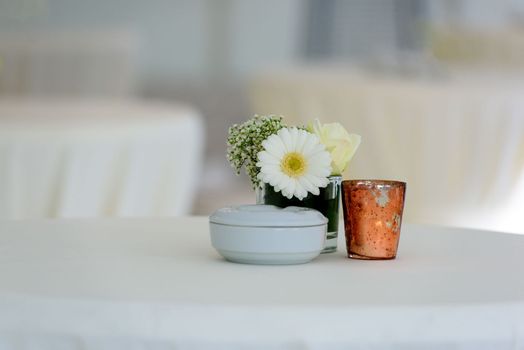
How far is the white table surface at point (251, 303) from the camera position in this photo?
109 centimetres

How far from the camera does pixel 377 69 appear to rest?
4508mm

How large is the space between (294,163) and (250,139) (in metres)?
0.07

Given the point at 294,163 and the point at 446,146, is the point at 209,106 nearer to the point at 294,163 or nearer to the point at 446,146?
the point at 446,146

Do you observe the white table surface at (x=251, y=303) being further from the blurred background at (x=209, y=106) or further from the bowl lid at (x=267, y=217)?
the blurred background at (x=209, y=106)

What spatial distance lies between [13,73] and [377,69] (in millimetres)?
2492

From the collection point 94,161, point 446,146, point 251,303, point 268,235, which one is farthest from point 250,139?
point 446,146

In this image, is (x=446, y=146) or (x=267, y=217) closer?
(x=267, y=217)

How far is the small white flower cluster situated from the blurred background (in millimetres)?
1525

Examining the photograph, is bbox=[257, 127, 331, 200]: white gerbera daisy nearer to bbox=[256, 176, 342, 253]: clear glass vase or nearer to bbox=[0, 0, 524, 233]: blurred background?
bbox=[256, 176, 342, 253]: clear glass vase

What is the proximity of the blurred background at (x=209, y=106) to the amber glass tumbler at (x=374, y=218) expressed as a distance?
5.26 feet

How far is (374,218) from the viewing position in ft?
4.54

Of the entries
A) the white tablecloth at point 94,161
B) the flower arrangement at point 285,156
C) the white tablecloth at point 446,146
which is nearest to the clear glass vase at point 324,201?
the flower arrangement at point 285,156

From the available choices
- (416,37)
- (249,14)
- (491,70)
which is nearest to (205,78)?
(249,14)

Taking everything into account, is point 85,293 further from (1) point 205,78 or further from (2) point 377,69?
(1) point 205,78
